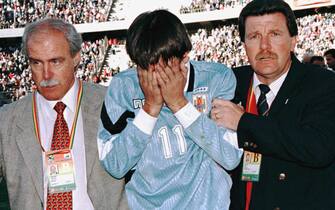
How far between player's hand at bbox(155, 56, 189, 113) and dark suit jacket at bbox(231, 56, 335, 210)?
315 millimetres

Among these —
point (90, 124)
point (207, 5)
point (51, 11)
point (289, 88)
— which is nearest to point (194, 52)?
point (207, 5)

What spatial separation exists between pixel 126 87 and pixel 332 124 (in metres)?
0.89

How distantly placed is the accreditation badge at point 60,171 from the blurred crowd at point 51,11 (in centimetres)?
3026

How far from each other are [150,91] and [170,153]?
29cm

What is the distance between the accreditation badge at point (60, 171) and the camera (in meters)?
2.47

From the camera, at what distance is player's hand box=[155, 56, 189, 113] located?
1.98 meters

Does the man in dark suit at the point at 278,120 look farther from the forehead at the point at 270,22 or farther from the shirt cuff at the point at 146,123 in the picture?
the shirt cuff at the point at 146,123

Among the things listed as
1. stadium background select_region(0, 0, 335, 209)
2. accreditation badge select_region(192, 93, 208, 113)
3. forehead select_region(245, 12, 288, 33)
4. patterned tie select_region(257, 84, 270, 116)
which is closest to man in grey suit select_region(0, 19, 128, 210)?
accreditation badge select_region(192, 93, 208, 113)

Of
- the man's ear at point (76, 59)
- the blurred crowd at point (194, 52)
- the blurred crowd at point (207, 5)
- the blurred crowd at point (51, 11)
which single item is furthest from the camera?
the blurred crowd at point (51, 11)

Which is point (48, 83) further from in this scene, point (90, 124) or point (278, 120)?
point (278, 120)

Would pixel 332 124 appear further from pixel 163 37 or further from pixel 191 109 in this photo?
pixel 163 37

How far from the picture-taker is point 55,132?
2574 mm

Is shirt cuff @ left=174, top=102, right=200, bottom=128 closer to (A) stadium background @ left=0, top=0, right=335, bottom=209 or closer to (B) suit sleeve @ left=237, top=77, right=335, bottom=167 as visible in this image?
(B) suit sleeve @ left=237, top=77, right=335, bottom=167

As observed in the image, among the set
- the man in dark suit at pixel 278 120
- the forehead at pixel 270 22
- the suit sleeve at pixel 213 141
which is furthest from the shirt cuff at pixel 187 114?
the forehead at pixel 270 22
